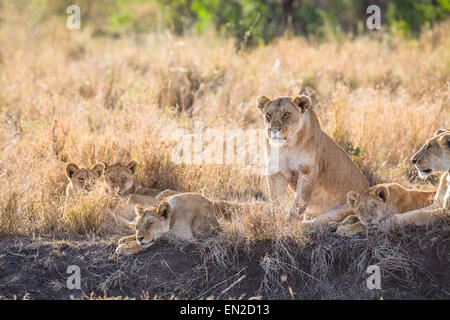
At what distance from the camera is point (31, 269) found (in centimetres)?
557

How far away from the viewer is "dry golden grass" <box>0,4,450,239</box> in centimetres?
657

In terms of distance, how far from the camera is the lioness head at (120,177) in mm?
6781

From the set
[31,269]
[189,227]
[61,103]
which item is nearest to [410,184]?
[189,227]

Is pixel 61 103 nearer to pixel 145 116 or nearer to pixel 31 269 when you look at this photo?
pixel 145 116

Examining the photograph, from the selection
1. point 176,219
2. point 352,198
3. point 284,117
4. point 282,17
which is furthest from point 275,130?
point 282,17

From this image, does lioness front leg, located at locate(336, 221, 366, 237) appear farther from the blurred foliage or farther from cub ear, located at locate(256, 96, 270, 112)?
the blurred foliage

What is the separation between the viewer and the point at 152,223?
5.62 m

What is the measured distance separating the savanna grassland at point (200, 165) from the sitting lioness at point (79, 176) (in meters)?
0.18

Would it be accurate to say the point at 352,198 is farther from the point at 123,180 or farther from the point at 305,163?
the point at 123,180

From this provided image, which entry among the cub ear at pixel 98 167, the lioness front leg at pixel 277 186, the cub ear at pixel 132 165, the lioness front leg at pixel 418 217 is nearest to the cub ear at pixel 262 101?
the lioness front leg at pixel 277 186

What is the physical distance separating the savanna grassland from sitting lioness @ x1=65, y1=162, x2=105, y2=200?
180 millimetres

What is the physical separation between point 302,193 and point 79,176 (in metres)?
2.48

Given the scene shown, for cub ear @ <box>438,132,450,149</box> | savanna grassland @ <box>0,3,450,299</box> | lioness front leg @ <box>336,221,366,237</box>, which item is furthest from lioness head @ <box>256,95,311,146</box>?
cub ear @ <box>438,132,450,149</box>

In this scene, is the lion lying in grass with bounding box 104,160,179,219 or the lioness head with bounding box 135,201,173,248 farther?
the lion lying in grass with bounding box 104,160,179,219
